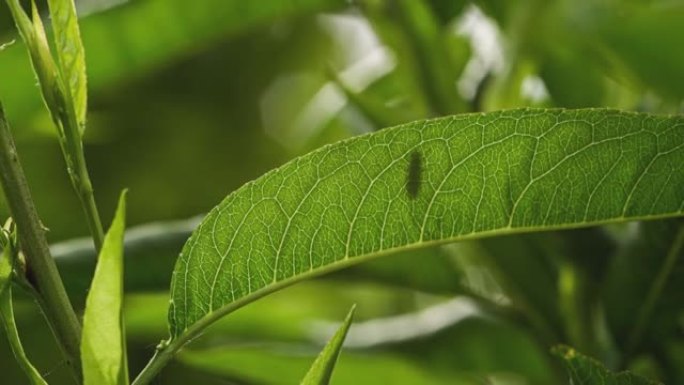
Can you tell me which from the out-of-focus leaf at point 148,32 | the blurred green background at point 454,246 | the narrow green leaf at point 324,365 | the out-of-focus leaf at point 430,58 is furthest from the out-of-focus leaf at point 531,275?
the narrow green leaf at point 324,365

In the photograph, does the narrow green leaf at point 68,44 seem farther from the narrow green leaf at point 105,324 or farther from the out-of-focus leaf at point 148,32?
the out-of-focus leaf at point 148,32

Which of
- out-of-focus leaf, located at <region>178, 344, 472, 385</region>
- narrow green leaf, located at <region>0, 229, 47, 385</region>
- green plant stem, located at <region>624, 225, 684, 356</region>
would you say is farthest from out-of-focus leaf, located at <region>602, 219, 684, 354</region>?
narrow green leaf, located at <region>0, 229, 47, 385</region>

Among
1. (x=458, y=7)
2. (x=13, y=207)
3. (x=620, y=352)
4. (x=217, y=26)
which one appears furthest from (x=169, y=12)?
(x=13, y=207)

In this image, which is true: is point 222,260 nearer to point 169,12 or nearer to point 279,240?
point 279,240

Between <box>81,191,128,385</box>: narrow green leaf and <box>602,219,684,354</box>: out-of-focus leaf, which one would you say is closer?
<box>81,191,128,385</box>: narrow green leaf

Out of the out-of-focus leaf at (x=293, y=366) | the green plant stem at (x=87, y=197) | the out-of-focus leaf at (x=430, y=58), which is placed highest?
the out-of-focus leaf at (x=430, y=58)

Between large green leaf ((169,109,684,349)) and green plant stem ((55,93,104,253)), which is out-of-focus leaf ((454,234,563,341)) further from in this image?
green plant stem ((55,93,104,253))

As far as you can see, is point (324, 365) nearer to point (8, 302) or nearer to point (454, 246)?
point (8, 302)

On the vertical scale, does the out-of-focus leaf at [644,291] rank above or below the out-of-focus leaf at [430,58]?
below
